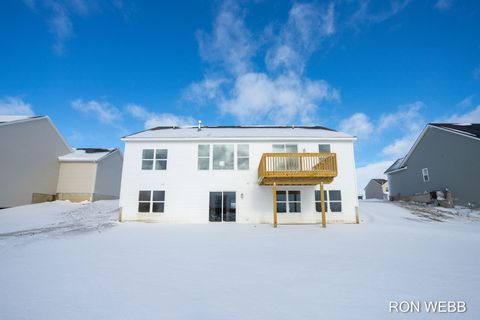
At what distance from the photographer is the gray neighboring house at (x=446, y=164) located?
17.2 metres

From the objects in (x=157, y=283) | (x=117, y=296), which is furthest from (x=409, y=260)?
(x=117, y=296)

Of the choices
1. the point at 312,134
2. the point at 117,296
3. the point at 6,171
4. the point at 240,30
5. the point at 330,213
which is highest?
the point at 240,30

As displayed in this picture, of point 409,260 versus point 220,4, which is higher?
point 220,4

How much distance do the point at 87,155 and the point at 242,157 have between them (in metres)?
17.0

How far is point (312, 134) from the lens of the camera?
16.2 meters

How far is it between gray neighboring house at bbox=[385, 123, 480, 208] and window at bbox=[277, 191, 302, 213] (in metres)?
13.7

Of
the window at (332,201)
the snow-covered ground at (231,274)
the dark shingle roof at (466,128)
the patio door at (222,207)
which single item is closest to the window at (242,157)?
the patio door at (222,207)

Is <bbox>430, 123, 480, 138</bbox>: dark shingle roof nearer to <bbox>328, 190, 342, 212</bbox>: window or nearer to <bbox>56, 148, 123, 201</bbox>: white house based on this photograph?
<bbox>328, 190, 342, 212</bbox>: window

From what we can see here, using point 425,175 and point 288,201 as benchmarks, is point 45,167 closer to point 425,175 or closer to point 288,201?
point 288,201

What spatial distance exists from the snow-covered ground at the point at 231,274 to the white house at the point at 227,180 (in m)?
3.94

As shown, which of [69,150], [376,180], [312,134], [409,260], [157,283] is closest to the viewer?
[157,283]

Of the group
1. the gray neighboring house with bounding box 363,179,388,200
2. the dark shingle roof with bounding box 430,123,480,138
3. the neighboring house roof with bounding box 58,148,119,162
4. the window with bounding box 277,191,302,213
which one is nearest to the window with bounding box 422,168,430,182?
the dark shingle roof with bounding box 430,123,480,138

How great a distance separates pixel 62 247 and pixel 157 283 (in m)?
5.51

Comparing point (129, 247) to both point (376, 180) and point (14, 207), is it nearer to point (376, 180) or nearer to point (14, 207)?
point (14, 207)
